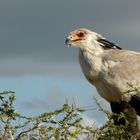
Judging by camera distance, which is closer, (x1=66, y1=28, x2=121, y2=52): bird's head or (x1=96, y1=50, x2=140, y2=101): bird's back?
(x1=96, y1=50, x2=140, y2=101): bird's back

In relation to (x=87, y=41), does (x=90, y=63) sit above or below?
below

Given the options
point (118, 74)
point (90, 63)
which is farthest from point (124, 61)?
point (90, 63)

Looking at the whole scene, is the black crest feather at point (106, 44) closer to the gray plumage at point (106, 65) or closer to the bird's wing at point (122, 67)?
the gray plumage at point (106, 65)

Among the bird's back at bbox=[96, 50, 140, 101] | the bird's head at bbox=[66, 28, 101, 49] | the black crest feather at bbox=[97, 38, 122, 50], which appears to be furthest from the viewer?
the black crest feather at bbox=[97, 38, 122, 50]

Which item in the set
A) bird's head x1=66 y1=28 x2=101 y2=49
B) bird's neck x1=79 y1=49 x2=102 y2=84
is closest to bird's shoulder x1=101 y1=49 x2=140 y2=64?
bird's neck x1=79 y1=49 x2=102 y2=84

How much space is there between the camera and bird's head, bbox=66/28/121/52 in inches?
309

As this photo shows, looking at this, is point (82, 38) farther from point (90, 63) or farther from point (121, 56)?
point (121, 56)

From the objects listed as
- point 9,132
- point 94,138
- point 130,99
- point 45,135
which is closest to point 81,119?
point 94,138

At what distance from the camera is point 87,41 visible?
801 cm

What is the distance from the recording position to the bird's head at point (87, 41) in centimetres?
785

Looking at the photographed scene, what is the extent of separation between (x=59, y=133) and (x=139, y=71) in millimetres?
4071

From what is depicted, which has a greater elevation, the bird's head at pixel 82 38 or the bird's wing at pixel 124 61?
the bird's head at pixel 82 38

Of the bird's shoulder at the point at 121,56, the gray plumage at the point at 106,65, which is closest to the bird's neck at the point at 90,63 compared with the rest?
the gray plumage at the point at 106,65

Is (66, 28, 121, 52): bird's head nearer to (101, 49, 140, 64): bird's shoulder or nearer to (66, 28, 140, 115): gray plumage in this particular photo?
(66, 28, 140, 115): gray plumage
